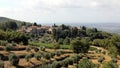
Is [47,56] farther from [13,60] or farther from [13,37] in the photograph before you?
[13,37]

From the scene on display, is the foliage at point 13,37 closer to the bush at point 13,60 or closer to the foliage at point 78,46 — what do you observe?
the foliage at point 78,46

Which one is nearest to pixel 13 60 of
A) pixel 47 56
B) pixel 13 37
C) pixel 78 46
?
pixel 47 56

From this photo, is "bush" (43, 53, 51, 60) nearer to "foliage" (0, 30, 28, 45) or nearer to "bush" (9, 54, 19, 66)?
"bush" (9, 54, 19, 66)

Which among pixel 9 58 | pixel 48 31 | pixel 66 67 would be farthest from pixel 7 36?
pixel 48 31

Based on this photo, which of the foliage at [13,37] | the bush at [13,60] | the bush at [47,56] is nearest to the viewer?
the bush at [13,60]

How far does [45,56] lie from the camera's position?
74.9 meters

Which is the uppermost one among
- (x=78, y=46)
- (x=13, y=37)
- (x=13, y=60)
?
(x=13, y=37)

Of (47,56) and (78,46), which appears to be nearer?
(47,56)

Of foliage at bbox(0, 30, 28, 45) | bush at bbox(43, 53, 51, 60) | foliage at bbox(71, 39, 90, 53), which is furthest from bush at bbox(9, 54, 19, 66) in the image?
foliage at bbox(71, 39, 90, 53)

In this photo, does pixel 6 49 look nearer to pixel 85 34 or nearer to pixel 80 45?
pixel 80 45

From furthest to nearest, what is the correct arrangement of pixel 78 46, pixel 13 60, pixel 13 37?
pixel 13 37 → pixel 78 46 → pixel 13 60

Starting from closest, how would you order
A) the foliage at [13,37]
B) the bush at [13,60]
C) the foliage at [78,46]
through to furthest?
the bush at [13,60], the foliage at [78,46], the foliage at [13,37]

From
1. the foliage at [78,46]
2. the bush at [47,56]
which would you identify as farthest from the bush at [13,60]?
the foliage at [78,46]

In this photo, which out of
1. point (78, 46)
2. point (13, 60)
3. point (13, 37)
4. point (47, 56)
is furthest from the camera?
point (13, 37)
